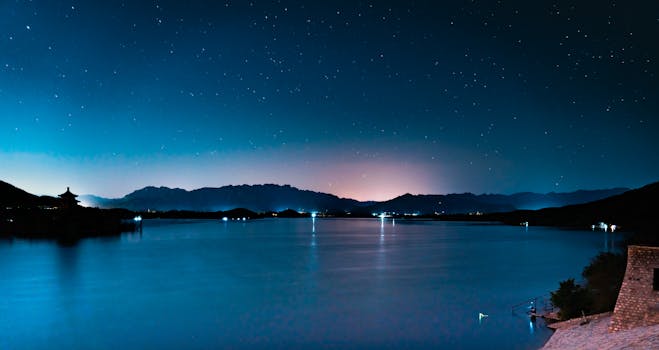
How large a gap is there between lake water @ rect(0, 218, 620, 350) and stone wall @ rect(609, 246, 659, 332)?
6334mm

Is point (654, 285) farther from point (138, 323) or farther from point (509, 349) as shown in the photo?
point (138, 323)

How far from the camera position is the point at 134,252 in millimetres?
77750

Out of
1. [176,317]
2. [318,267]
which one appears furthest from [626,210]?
[176,317]

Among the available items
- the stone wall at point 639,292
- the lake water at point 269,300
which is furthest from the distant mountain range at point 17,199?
the stone wall at point 639,292

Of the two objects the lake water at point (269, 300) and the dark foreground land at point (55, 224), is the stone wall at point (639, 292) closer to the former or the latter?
the lake water at point (269, 300)

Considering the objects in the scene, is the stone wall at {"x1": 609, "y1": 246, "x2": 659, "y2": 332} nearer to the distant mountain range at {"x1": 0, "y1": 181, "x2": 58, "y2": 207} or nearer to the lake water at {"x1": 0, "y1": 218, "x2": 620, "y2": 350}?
the lake water at {"x1": 0, "y1": 218, "x2": 620, "y2": 350}

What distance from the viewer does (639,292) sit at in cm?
1836

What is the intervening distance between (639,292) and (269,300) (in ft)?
83.7

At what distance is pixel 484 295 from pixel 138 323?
23560 millimetres

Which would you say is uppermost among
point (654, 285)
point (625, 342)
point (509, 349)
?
point (654, 285)

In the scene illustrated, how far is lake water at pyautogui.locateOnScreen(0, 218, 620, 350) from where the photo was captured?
89.2 feet

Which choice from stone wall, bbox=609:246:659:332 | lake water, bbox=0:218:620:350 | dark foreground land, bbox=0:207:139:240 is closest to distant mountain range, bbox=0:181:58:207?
dark foreground land, bbox=0:207:139:240

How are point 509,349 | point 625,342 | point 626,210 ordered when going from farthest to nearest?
point 626,210 < point 509,349 < point 625,342

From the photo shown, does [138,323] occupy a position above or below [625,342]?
below
